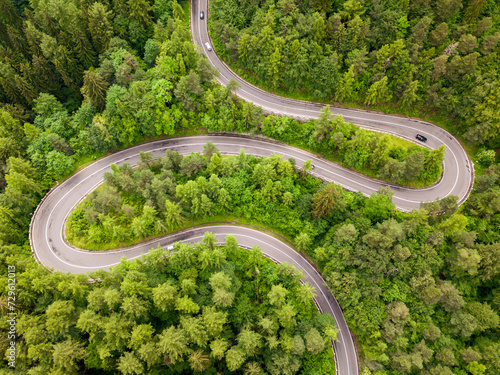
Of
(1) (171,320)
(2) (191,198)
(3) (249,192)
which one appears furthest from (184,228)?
(1) (171,320)

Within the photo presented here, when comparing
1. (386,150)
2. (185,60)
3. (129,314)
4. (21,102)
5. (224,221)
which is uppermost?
(185,60)

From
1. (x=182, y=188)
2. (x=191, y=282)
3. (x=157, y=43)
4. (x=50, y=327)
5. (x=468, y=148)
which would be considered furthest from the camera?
(x=157, y=43)

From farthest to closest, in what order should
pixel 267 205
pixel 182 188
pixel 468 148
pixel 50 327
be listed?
pixel 468 148, pixel 267 205, pixel 182 188, pixel 50 327

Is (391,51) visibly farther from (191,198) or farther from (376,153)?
(191,198)

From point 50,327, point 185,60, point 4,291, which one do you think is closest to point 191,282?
point 50,327

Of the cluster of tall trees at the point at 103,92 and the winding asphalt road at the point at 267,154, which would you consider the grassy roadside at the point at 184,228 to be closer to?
the winding asphalt road at the point at 267,154

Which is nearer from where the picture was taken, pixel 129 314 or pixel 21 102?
pixel 129 314

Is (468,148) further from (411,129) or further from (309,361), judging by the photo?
(309,361)

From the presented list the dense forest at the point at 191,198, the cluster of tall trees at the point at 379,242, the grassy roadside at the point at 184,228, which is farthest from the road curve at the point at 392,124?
the grassy roadside at the point at 184,228
